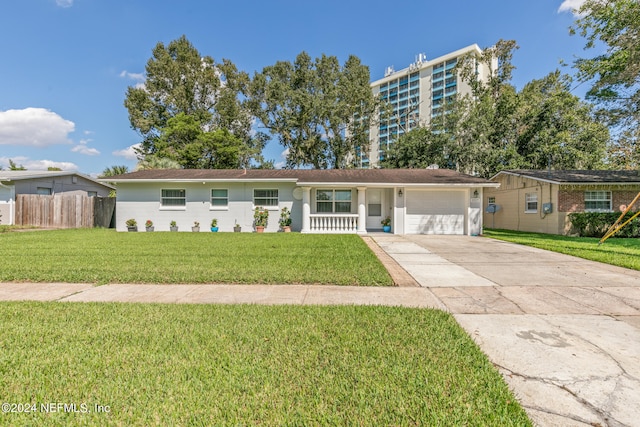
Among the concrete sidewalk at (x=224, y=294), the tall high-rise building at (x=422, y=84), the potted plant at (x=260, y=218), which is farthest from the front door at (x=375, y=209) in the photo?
the tall high-rise building at (x=422, y=84)

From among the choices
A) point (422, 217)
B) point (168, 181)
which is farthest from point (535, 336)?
point (168, 181)

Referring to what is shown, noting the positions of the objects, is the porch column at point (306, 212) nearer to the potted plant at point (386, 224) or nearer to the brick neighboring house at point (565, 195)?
the potted plant at point (386, 224)

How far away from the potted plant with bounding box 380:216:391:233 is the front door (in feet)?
0.88

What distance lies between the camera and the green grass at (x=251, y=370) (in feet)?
6.12

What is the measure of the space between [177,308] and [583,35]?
21.0m

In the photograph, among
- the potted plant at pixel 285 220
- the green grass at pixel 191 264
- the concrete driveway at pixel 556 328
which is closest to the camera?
the concrete driveway at pixel 556 328

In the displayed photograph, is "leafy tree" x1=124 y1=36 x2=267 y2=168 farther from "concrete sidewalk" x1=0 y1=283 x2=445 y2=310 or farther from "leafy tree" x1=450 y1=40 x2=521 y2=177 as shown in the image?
"concrete sidewalk" x1=0 y1=283 x2=445 y2=310

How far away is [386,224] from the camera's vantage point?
15.1 metres

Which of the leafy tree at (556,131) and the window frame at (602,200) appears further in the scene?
the leafy tree at (556,131)

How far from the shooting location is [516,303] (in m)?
4.16

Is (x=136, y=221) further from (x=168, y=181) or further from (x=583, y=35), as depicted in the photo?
(x=583, y=35)

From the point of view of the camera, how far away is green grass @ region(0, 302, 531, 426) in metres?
1.86

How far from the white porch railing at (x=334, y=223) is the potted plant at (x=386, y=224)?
165 centimetres

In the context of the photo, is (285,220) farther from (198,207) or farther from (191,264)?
(191,264)
